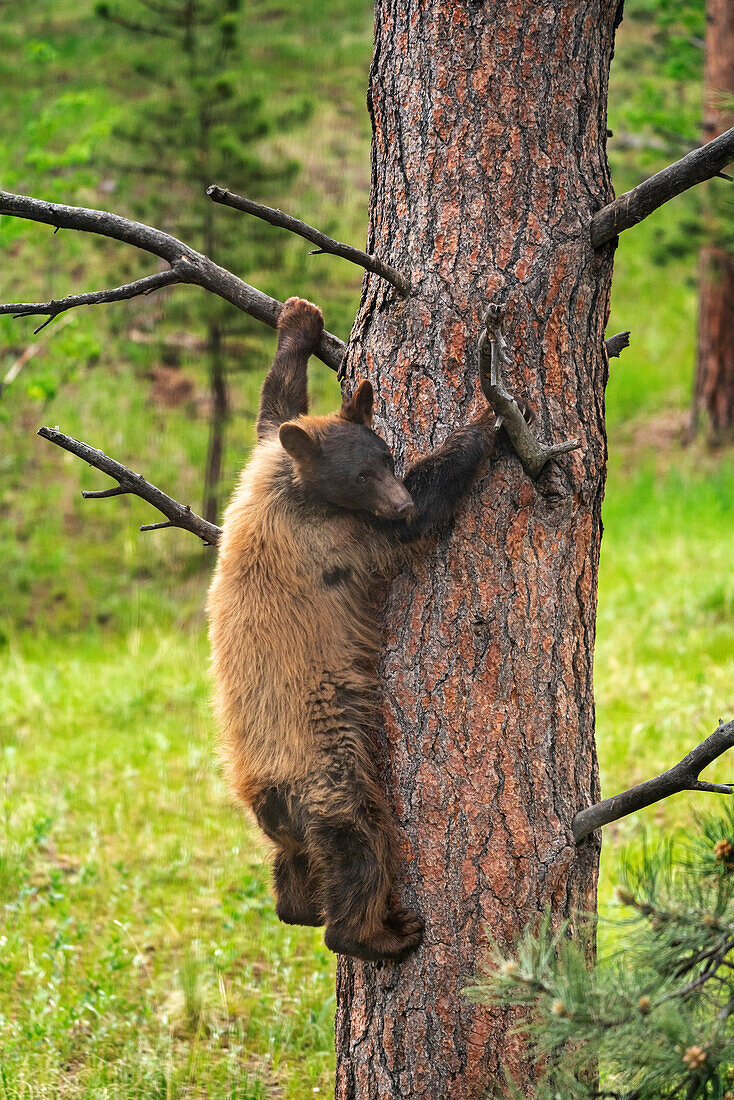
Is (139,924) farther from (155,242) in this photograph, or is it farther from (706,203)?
(706,203)

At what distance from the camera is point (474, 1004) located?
2.59m

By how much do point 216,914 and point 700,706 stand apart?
10.8 feet

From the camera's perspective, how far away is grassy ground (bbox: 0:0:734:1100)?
157 inches

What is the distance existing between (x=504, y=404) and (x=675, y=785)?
3.22ft

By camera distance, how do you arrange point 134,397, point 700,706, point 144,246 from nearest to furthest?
point 144,246, point 700,706, point 134,397

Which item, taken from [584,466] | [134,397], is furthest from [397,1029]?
[134,397]

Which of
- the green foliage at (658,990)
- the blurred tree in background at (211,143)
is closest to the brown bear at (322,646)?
the green foliage at (658,990)

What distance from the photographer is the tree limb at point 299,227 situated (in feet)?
7.55

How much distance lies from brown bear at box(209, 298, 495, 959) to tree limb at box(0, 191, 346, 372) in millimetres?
136

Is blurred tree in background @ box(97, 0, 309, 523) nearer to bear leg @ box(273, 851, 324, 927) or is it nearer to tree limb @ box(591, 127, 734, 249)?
bear leg @ box(273, 851, 324, 927)

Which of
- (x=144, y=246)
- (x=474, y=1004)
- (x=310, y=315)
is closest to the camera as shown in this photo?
(x=474, y=1004)

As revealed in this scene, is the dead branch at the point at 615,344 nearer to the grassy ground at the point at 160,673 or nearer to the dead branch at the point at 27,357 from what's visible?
the grassy ground at the point at 160,673

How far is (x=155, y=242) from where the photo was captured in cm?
296

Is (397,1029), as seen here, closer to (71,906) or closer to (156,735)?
(71,906)
